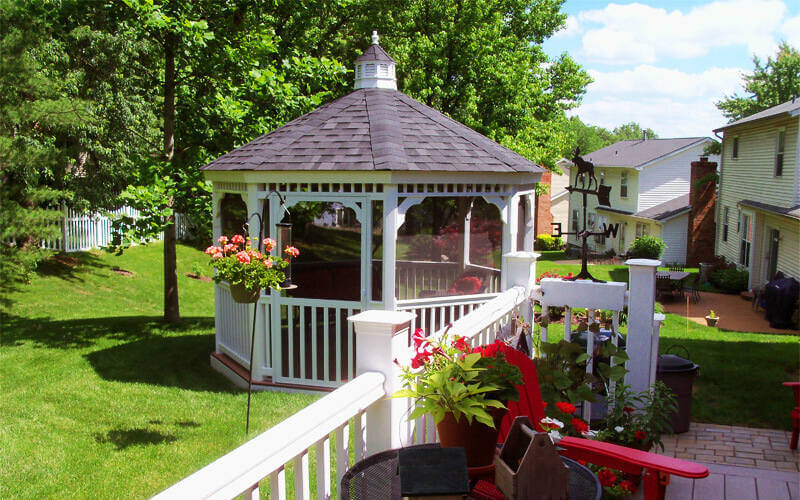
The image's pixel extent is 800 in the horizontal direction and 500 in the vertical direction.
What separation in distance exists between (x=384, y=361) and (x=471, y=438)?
A: 520 mm

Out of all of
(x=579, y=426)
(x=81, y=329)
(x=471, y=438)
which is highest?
(x=471, y=438)

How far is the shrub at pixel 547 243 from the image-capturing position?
139ft

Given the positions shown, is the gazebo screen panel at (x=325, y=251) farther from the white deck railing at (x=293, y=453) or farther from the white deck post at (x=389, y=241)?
the white deck railing at (x=293, y=453)

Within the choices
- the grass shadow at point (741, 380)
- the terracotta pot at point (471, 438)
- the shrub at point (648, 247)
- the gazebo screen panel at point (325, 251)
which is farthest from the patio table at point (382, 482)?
the shrub at point (648, 247)

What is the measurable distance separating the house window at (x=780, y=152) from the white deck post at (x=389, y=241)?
52.2ft

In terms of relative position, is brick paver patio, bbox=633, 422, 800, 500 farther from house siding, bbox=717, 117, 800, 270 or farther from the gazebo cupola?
house siding, bbox=717, 117, 800, 270

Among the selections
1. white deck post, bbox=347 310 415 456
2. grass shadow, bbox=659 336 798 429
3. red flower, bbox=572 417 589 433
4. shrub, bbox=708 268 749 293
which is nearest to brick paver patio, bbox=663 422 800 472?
grass shadow, bbox=659 336 798 429

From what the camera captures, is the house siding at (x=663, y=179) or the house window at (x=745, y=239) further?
the house siding at (x=663, y=179)

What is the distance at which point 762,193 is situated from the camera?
2117 cm

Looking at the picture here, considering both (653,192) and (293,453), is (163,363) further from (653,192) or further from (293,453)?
(653,192)

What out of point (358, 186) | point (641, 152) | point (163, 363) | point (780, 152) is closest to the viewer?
point (358, 186)

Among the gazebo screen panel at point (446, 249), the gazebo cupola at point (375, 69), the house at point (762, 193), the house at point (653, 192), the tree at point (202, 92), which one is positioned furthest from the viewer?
the house at point (653, 192)

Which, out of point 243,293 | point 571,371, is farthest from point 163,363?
point 571,371

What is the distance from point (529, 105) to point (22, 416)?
55.8 ft
